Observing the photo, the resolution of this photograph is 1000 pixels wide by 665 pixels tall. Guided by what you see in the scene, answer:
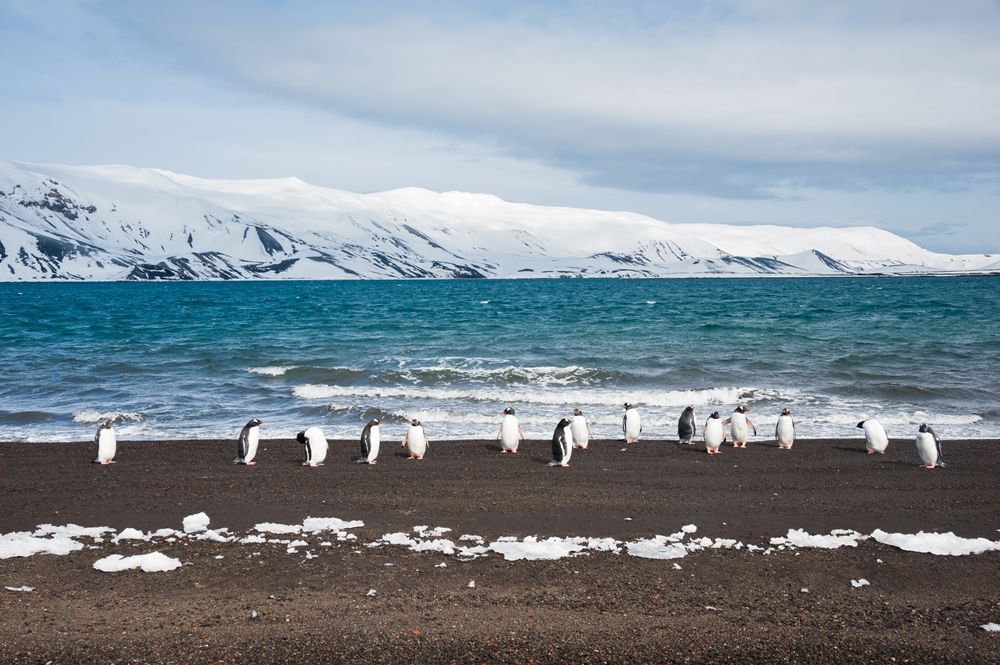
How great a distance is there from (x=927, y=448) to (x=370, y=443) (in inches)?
396

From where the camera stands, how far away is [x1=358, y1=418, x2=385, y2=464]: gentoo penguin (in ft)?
45.2

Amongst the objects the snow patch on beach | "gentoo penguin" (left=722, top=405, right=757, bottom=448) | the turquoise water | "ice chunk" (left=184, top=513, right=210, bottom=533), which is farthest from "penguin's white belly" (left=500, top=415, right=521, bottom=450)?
the snow patch on beach

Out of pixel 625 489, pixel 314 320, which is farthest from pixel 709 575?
pixel 314 320

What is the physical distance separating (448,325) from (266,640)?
4070 cm

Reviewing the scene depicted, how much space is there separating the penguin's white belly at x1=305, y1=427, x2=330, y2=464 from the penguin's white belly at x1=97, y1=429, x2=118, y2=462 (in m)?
3.64

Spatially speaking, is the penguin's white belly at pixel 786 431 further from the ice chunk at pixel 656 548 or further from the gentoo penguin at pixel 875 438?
the ice chunk at pixel 656 548

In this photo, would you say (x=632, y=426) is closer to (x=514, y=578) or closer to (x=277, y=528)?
(x=514, y=578)

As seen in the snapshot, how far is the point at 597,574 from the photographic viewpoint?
8.01m

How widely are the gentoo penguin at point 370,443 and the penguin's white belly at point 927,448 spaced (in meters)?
9.83

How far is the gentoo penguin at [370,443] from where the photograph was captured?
13781 millimetres

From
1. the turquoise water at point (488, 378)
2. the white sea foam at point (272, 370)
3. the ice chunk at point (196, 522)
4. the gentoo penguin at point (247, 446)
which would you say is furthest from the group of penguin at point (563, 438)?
the white sea foam at point (272, 370)

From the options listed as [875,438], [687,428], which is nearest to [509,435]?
[687,428]

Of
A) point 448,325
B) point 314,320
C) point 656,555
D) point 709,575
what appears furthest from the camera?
point 314,320

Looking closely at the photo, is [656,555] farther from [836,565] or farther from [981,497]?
[981,497]
